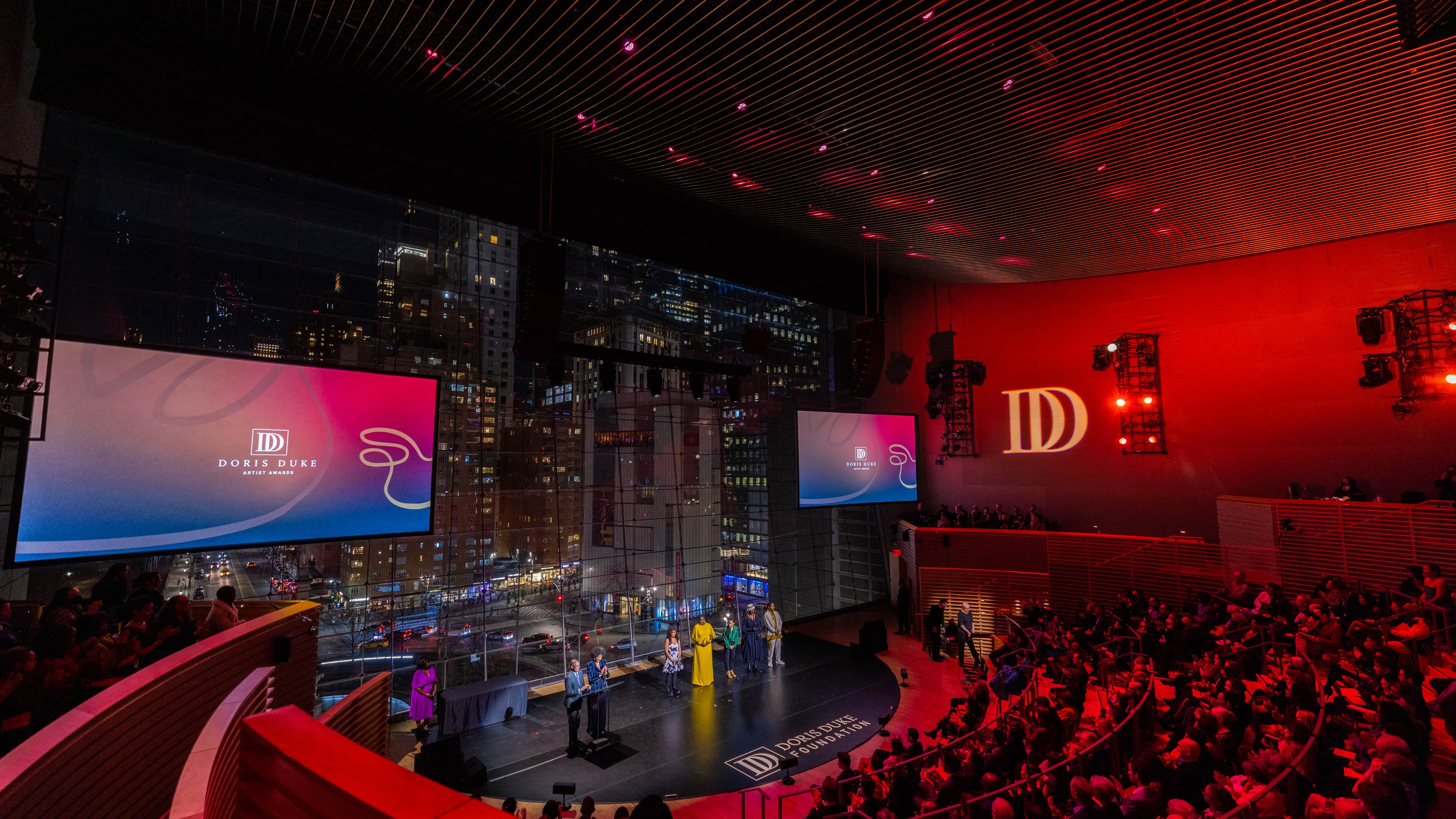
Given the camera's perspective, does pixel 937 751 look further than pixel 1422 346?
No

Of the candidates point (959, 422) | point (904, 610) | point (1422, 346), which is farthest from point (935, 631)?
point (1422, 346)

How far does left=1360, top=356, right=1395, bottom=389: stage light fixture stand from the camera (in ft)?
30.2

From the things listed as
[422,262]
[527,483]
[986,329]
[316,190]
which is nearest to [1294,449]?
[986,329]

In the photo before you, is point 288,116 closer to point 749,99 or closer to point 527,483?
point 749,99

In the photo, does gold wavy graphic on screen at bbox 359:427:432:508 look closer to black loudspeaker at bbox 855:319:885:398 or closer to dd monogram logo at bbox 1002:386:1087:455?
black loudspeaker at bbox 855:319:885:398

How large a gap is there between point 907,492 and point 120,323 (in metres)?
13.2

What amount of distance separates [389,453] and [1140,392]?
13.5 metres

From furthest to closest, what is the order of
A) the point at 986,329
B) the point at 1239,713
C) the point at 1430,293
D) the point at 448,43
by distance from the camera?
the point at 986,329 → the point at 1430,293 → the point at 448,43 → the point at 1239,713

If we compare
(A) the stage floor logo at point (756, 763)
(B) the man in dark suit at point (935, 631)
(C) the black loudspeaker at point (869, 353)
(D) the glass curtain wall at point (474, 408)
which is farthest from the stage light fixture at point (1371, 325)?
(A) the stage floor logo at point (756, 763)

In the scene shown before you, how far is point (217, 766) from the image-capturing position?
6.38 ft

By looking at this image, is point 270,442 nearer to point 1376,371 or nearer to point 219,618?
point 219,618

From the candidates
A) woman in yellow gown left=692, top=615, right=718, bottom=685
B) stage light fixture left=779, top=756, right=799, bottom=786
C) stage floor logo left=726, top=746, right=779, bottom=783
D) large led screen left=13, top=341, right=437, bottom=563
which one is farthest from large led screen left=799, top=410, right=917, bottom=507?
large led screen left=13, top=341, right=437, bottom=563

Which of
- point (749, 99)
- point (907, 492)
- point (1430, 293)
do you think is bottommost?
point (907, 492)

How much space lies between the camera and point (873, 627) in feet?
37.9
